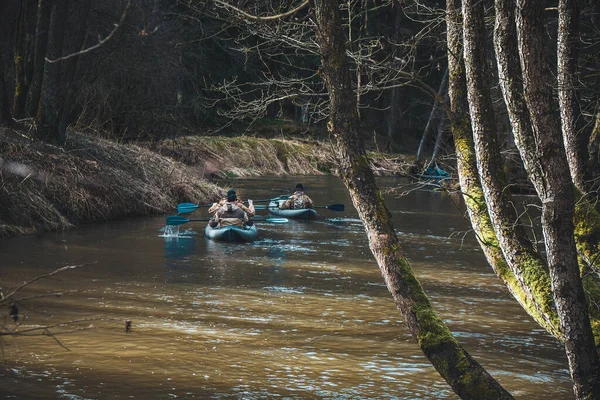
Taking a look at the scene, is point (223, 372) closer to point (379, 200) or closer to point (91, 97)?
point (379, 200)

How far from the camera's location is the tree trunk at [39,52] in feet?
69.5

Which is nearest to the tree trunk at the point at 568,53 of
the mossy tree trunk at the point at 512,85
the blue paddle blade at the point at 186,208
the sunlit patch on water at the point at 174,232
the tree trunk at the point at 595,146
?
the mossy tree trunk at the point at 512,85

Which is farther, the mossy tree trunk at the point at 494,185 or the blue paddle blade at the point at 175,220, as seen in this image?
the blue paddle blade at the point at 175,220

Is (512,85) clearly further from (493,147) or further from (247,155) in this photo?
(247,155)

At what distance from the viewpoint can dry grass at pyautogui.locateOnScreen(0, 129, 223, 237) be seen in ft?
62.8

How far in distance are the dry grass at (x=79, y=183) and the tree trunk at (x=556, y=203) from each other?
15044 mm

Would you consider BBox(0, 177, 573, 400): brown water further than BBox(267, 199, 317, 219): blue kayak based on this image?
No

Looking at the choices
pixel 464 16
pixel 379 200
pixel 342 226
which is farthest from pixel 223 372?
pixel 342 226

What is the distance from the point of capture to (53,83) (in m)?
22.3

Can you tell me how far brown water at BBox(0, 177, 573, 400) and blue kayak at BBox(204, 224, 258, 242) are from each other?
9.8 inches

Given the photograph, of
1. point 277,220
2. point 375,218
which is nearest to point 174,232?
point 277,220

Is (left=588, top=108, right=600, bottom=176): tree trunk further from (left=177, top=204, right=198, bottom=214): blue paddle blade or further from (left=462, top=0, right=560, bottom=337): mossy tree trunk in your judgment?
(left=177, top=204, right=198, bottom=214): blue paddle blade

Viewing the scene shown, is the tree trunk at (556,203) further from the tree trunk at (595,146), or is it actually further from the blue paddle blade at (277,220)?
the blue paddle blade at (277,220)

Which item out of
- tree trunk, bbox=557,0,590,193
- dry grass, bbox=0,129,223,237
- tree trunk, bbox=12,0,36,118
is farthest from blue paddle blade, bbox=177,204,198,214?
tree trunk, bbox=557,0,590,193
